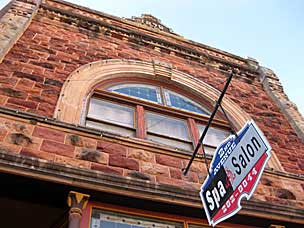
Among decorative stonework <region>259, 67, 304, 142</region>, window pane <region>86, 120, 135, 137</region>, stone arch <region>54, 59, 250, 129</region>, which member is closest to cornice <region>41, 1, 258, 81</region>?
decorative stonework <region>259, 67, 304, 142</region>

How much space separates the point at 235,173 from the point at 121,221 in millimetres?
1457

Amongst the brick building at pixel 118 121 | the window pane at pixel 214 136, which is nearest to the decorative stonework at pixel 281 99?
the brick building at pixel 118 121

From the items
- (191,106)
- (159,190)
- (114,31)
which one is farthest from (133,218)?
(114,31)

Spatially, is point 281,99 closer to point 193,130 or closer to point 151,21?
point 193,130

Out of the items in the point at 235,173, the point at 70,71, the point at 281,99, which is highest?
the point at 281,99

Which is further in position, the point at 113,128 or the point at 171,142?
the point at 171,142

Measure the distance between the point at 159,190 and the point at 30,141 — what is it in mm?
1764

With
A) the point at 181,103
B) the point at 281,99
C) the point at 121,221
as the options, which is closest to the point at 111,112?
the point at 181,103

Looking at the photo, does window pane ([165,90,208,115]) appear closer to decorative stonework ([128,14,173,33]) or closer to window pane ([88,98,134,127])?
window pane ([88,98,134,127])

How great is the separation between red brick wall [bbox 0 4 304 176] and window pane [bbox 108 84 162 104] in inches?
31.6

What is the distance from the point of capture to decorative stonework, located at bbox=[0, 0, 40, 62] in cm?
612

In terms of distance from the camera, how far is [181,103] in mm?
7535

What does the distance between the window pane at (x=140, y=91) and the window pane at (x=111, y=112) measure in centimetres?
54

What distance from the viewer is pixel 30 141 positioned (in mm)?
4430
